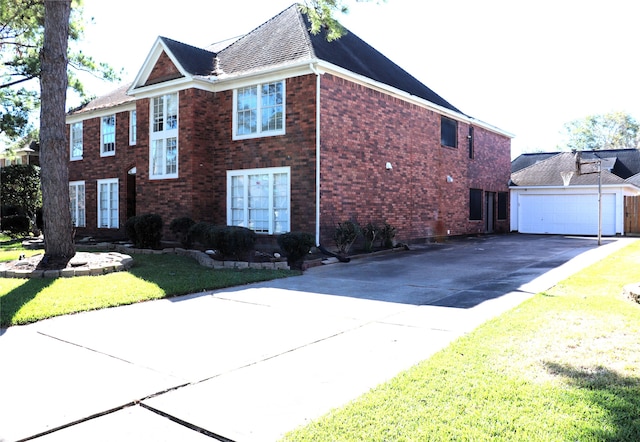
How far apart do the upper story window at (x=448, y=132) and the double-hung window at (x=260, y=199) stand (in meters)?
9.05

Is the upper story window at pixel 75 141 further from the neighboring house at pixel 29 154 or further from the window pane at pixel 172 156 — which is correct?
the neighboring house at pixel 29 154

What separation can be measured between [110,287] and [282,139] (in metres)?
7.28

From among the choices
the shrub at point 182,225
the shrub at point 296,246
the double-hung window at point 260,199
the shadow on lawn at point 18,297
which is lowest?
the shadow on lawn at point 18,297

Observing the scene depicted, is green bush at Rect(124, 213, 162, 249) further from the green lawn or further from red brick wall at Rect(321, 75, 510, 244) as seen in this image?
the green lawn

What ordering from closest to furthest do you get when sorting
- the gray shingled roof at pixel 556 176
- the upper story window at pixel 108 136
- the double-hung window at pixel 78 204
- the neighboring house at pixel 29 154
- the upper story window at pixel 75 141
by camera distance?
the upper story window at pixel 108 136 < the double-hung window at pixel 78 204 < the upper story window at pixel 75 141 < the gray shingled roof at pixel 556 176 < the neighboring house at pixel 29 154

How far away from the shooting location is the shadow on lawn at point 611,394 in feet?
10.1

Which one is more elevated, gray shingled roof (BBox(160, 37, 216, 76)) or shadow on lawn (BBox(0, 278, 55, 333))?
gray shingled roof (BBox(160, 37, 216, 76))

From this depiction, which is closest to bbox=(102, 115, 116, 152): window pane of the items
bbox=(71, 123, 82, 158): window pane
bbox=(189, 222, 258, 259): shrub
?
bbox=(71, 123, 82, 158): window pane

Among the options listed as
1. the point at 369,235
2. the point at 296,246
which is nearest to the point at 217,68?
the point at 369,235

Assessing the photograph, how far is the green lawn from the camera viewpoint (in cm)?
315

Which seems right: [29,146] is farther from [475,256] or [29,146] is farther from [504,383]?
[504,383]

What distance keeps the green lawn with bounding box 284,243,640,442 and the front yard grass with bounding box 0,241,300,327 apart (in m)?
5.28

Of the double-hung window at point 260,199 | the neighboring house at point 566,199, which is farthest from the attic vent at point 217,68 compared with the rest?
the neighboring house at point 566,199

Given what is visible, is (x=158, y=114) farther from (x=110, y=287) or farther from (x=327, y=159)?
(x=110, y=287)
